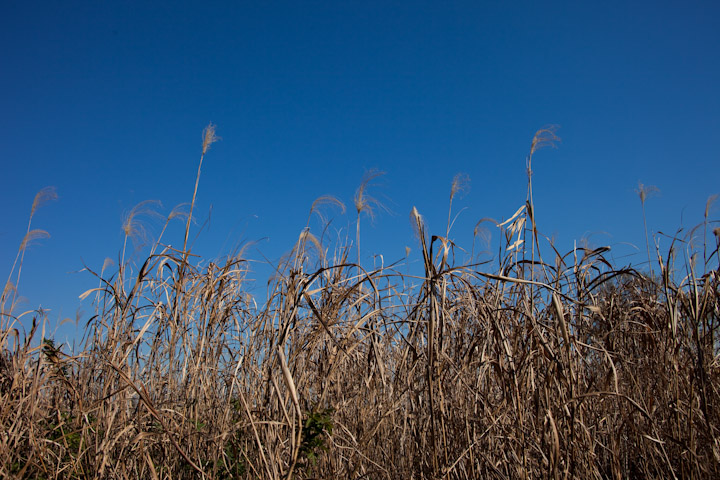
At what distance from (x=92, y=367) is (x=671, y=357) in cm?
299

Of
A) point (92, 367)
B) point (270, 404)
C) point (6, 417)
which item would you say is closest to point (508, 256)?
point (270, 404)

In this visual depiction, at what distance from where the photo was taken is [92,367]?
8.41 feet

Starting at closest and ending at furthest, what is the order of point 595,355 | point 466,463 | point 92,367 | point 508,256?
1. point 466,463
2. point 508,256
3. point 92,367
4. point 595,355

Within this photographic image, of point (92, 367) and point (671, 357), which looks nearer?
point (671, 357)

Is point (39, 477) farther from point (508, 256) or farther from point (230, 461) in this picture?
point (508, 256)

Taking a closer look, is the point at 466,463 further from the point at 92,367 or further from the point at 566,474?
the point at 92,367

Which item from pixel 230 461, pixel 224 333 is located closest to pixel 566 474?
pixel 230 461

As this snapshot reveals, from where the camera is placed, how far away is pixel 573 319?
2.46 meters

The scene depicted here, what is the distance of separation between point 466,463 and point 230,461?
1126 millimetres

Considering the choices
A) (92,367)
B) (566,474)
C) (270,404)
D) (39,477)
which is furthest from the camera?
(92,367)

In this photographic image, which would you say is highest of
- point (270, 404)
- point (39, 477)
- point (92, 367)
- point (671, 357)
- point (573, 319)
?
point (573, 319)

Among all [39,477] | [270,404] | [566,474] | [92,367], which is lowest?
[39,477]

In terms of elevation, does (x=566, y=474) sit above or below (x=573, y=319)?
below

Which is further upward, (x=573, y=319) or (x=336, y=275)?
(x=336, y=275)
